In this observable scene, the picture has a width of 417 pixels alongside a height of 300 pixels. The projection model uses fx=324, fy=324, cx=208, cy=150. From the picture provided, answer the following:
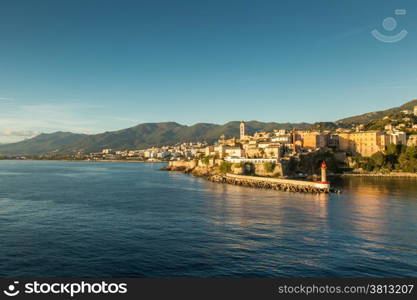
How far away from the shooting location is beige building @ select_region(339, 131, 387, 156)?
99.5 metres

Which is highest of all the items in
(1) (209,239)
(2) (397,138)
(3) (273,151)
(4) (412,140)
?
(2) (397,138)

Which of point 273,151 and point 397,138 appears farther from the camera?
point 397,138

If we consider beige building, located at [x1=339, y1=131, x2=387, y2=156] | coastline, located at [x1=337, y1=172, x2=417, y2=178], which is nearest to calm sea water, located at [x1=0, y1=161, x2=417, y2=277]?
coastline, located at [x1=337, y1=172, x2=417, y2=178]

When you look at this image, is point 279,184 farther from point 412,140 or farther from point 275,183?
point 412,140

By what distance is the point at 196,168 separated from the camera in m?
110

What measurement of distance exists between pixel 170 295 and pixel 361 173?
89.8 metres

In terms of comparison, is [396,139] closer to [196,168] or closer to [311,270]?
[196,168]

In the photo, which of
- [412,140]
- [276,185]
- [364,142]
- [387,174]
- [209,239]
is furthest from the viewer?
[364,142]

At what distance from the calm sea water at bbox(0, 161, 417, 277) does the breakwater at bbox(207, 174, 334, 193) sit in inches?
515

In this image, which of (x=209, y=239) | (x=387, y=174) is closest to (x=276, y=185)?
(x=209, y=239)

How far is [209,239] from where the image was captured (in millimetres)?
23391

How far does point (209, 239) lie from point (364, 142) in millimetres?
94098

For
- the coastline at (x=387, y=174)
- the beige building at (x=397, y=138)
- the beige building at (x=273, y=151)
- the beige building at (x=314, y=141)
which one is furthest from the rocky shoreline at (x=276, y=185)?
the beige building at (x=397, y=138)

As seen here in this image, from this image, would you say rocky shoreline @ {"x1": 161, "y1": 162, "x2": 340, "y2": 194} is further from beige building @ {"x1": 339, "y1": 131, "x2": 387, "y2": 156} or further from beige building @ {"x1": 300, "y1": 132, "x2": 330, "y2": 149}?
beige building @ {"x1": 339, "y1": 131, "x2": 387, "y2": 156}
